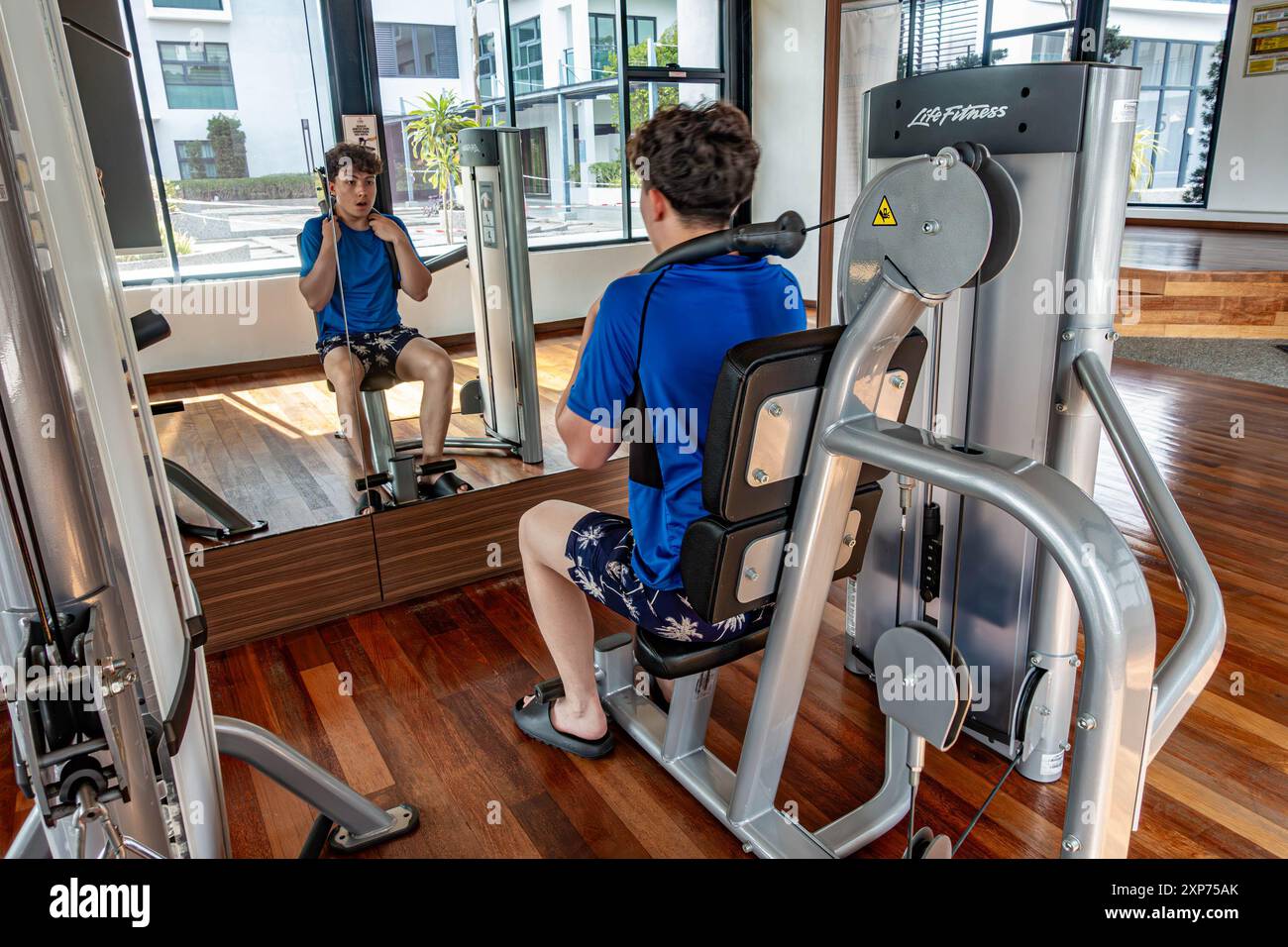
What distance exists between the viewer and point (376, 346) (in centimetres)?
261

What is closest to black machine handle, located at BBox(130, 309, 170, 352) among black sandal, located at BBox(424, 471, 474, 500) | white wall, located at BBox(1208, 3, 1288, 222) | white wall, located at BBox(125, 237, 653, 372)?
white wall, located at BBox(125, 237, 653, 372)

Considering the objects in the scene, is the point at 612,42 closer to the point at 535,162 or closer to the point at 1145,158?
the point at 535,162

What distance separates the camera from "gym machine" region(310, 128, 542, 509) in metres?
2.67

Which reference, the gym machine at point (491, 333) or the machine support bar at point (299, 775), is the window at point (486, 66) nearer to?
the gym machine at point (491, 333)

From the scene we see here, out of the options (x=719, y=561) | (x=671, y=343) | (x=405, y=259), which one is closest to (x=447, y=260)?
(x=405, y=259)

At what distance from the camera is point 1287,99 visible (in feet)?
28.8

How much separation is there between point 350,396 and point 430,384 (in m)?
0.24

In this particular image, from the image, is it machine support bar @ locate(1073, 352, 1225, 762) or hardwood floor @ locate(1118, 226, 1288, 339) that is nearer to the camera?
machine support bar @ locate(1073, 352, 1225, 762)

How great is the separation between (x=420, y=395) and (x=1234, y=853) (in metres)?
2.29

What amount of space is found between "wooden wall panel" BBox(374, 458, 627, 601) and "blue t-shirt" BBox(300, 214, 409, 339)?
628 mm

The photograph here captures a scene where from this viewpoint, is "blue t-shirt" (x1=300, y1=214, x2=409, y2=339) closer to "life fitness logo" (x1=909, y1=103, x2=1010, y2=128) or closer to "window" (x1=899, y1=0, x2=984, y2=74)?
"life fitness logo" (x1=909, y1=103, x2=1010, y2=128)

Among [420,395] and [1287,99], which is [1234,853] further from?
[1287,99]

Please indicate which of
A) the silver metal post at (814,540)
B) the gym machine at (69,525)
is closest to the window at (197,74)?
the gym machine at (69,525)
